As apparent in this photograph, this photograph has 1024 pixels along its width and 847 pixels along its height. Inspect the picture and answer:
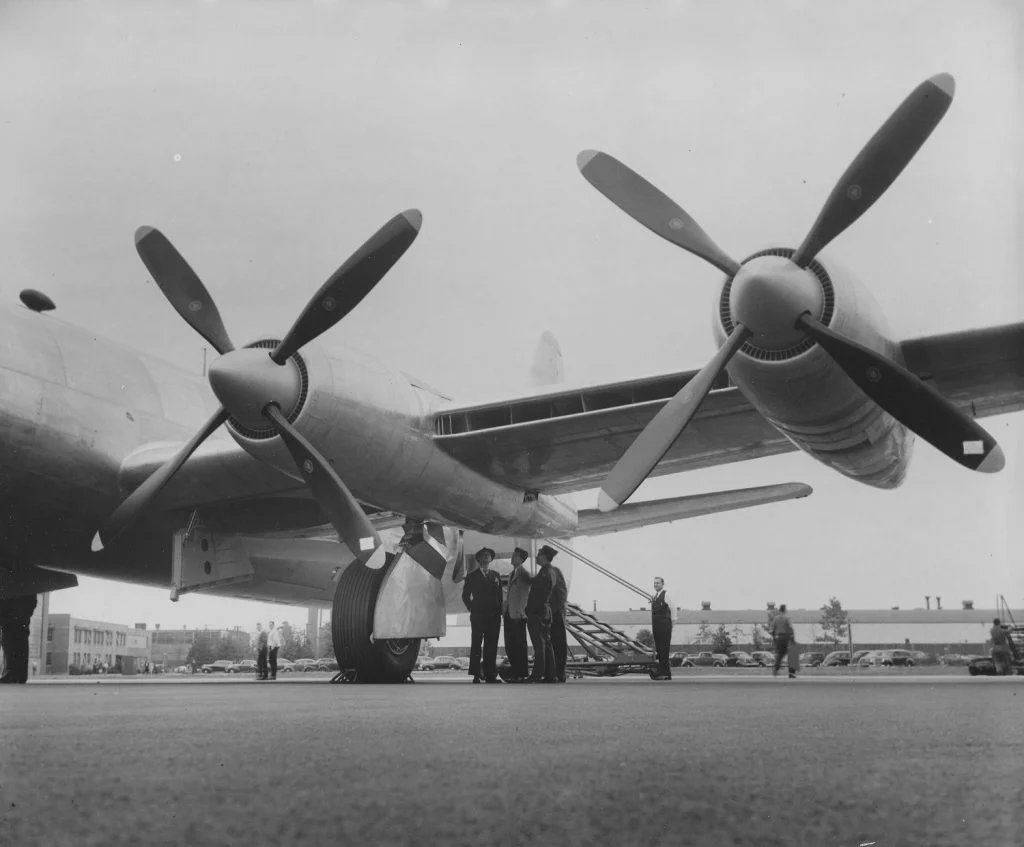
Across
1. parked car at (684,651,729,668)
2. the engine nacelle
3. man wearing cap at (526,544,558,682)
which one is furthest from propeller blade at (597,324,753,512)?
parked car at (684,651,729,668)

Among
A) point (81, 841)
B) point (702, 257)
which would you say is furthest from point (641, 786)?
point (702, 257)

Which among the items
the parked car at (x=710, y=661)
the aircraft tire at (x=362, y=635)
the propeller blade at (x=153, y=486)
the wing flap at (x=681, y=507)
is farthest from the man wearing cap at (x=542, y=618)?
the parked car at (x=710, y=661)

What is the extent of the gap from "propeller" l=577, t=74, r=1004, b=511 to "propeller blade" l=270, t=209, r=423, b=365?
3026 mm

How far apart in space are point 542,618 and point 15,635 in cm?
749

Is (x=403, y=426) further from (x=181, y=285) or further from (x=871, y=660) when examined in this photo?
(x=871, y=660)

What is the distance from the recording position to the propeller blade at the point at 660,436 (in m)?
7.46

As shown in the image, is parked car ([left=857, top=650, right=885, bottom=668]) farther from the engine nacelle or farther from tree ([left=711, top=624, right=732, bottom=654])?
the engine nacelle

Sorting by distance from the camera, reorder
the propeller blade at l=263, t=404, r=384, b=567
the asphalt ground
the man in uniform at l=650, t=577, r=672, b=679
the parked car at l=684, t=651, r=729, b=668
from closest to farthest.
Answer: the asphalt ground
the propeller blade at l=263, t=404, r=384, b=567
the man in uniform at l=650, t=577, r=672, b=679
the parked car at l=684, t=651, r=729, b=668

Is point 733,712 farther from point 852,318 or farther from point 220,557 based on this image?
point 220,557

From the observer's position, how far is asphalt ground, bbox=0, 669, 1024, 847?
158 centimetres

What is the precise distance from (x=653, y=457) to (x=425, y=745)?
4.75 meters

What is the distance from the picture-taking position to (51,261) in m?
9.23

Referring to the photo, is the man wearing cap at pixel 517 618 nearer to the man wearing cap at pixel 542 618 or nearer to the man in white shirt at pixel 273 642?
the man wearing cap at pixel 542 618

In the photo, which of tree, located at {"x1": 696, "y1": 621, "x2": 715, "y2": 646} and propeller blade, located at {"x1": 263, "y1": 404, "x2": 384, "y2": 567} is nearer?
propeller blade, located at {"x1": 263, "y1": 404, "x2": 384, "y2": 567}
